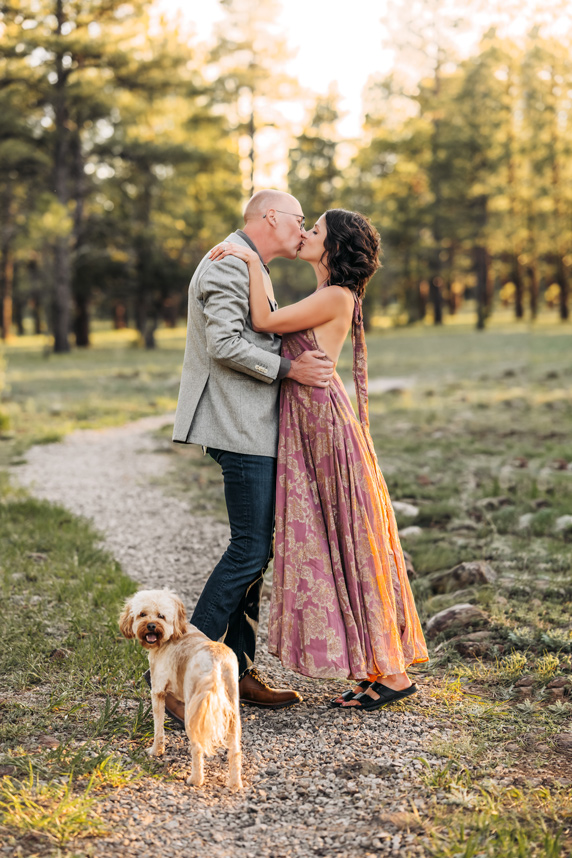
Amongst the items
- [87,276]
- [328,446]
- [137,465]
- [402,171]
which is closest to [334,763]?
[328,446]

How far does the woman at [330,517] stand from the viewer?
3160 mm

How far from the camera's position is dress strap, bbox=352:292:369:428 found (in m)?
3.38

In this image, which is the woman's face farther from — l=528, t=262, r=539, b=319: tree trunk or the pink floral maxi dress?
l=528, t=262, r=539, b=319: tree trunk

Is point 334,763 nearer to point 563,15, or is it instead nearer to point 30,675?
point 30,675

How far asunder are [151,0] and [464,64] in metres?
17.4

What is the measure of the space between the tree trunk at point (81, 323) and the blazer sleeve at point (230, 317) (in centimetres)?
2643

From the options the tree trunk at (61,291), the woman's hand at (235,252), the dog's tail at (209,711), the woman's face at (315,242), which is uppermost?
the tree trunk at (61,291)

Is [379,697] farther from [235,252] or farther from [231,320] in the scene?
[235,252]

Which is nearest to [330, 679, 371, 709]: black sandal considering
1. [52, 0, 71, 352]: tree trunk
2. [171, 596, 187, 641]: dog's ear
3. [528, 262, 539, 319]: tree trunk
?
[171, 596, 187, 641]: dog's ear

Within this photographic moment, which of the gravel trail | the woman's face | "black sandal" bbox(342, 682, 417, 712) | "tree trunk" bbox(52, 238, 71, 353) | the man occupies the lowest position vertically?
the gravel trail

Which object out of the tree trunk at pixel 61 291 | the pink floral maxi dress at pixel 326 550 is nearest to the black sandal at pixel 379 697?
the pink floral maxi dress at pixel 326 550

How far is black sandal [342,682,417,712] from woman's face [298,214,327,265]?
5.90 feet

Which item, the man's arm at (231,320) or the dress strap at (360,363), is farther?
the dress strap at (360,363)

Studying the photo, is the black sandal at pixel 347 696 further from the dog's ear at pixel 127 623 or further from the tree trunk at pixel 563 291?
the tree trunk at pixel 563 291
